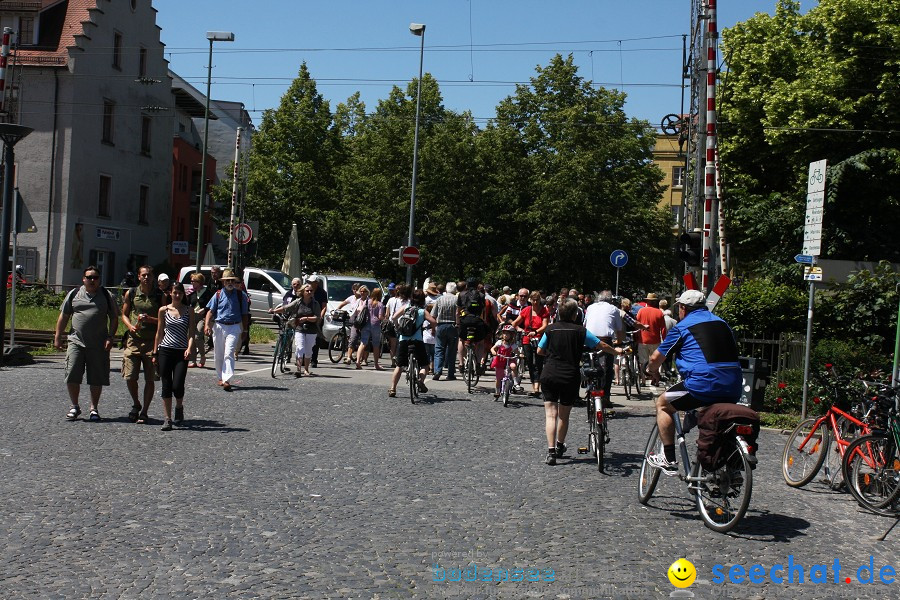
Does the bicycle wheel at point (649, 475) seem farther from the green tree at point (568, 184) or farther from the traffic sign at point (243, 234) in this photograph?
the green tree at point (568, 184)

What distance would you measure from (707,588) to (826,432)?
4305 mm

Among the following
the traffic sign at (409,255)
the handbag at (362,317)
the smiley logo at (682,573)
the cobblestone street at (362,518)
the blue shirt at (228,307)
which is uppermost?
the traffic sign at (409,255)

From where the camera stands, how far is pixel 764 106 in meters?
36.5

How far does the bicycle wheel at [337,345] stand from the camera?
78.8 feet

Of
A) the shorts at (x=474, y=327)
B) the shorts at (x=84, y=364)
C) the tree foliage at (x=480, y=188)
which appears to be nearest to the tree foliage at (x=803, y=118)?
the tree foliage at (x=480, y=188)

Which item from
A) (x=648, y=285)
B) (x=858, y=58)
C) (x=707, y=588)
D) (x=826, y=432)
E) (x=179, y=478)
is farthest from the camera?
(x=648, y=285)

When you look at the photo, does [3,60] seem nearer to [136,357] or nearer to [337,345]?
[136,357]

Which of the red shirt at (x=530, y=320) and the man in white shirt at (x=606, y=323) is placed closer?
the man in white shirt at (x=606, y=323)

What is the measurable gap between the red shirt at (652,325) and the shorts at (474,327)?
3.42 m

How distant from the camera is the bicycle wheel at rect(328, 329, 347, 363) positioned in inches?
946

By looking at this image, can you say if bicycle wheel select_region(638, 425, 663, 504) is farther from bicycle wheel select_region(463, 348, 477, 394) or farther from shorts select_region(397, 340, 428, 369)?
bicycle wheel select_region(463, 348, 477, 394)

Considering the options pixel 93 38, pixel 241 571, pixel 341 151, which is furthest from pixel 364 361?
pixel 341 151

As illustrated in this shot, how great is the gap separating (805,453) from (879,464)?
1.13 meters

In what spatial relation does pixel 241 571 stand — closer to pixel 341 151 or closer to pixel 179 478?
pixel 179 478
